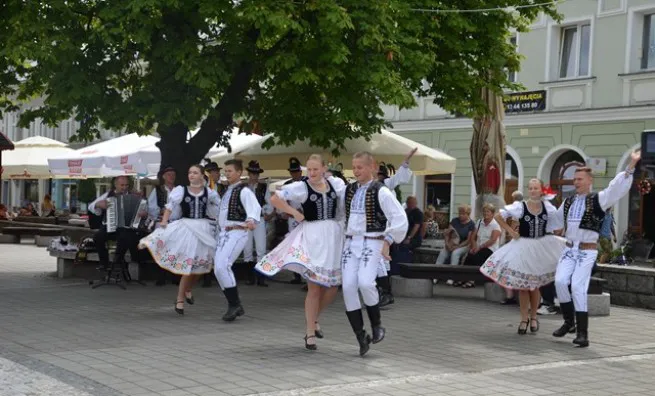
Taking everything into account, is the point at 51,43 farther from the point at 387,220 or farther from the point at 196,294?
the point at 387,220

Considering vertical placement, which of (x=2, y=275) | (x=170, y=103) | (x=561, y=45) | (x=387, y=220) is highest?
(x=561, y=45)

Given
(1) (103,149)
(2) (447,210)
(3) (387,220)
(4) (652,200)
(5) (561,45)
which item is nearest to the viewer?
(3) (387,220)

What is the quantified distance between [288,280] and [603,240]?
16.7 feet

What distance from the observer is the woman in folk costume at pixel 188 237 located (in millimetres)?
12516

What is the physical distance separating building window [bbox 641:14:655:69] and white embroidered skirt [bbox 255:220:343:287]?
20.4m

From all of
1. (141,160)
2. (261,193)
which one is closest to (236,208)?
(261,193)

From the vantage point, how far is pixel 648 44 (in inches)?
1120

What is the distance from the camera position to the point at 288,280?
17500 millimetres

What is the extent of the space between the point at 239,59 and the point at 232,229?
4654 mm

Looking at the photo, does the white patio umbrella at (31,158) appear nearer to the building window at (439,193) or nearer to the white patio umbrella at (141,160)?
the white patio umbrella at (141,160)

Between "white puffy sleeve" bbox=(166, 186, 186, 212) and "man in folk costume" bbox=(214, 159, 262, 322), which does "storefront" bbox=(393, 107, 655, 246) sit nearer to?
"white puffy sleeve" bbox=(166, 186, 186, 212)

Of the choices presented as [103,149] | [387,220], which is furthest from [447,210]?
[387,220]

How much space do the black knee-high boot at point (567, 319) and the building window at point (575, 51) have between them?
19.8 metres

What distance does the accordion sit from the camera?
15.8 metres
